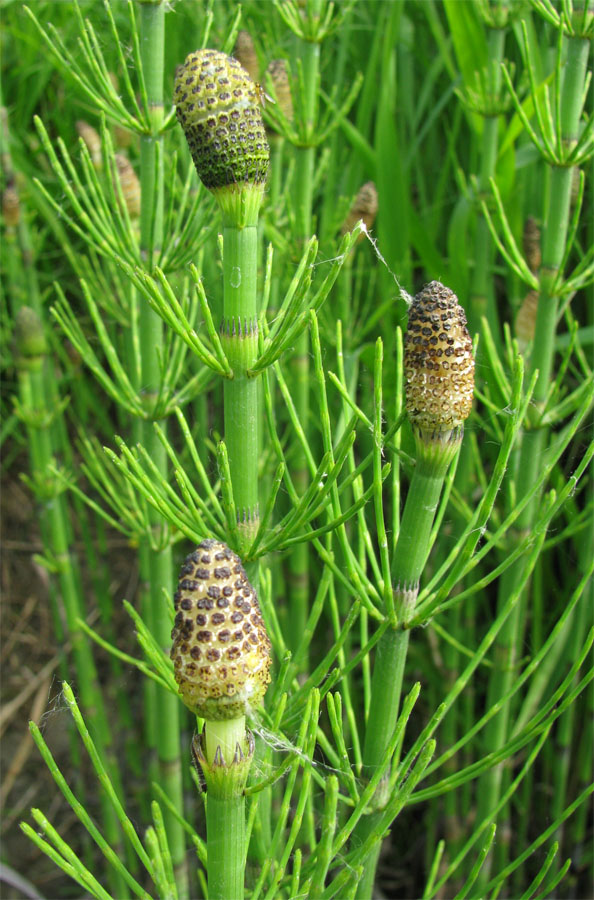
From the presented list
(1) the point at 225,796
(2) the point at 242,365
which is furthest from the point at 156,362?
(1) the point at 225,796

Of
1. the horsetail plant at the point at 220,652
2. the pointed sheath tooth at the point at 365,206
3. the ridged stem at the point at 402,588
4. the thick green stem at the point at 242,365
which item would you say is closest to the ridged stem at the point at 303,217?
the pointed sheath tooth at the point at 365,206

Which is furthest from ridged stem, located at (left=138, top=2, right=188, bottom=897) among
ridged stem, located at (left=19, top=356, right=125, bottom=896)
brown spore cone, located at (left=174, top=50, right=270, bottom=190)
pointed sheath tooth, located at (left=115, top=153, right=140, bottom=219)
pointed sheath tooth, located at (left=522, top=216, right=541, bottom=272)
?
pointed sheath tooth, located at (left=522, top=216, right=541, bottom=272)

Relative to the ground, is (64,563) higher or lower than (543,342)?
lower

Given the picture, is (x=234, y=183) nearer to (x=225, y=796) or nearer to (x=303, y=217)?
(x=225, y=796)

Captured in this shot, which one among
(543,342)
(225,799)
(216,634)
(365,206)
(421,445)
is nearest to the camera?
(216,634)

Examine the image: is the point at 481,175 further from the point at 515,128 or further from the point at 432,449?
the point at 432,449

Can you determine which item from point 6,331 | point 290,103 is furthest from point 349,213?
point 6,331

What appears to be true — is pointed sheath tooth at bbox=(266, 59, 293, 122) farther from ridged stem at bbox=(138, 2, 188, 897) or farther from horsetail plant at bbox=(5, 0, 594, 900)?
ridged stem at bbox=(138, 2, 188, 897)
